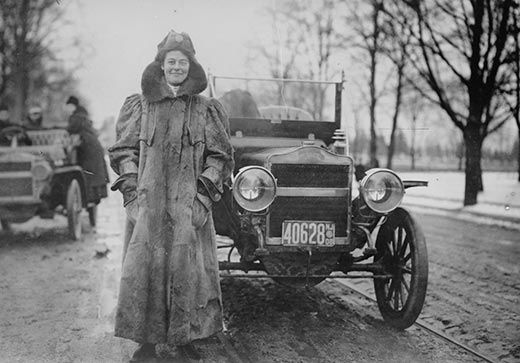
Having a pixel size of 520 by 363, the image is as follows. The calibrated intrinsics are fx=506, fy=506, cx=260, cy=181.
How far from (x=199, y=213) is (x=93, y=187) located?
18.8 feet

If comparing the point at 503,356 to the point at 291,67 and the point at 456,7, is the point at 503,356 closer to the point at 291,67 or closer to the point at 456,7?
the point at 456,7

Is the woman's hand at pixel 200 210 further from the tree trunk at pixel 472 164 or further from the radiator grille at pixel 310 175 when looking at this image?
the tree trunk at pixel 472 164

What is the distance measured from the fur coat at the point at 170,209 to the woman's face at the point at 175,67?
0.05 metres

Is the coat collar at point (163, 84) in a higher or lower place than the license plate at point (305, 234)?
higher

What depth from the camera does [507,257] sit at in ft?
22.1

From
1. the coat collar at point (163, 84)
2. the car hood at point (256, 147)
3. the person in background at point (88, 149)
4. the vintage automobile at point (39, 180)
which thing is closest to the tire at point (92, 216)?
the person in background at point (88, 149)

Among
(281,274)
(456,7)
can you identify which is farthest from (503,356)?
(456,7)

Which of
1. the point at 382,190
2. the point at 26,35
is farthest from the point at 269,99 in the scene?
the point at 26,35

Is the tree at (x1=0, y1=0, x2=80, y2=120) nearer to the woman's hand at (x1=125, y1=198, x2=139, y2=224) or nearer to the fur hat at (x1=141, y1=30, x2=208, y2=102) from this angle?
the fur hat at (x1=141, y1=30, x2=208, y2=102)

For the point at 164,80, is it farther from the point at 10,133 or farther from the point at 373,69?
the point at 373,69

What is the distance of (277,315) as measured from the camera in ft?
13.5

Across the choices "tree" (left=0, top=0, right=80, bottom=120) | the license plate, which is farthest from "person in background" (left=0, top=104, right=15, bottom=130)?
the license plate

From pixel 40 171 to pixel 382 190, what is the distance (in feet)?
17.5

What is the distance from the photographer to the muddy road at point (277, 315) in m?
3.30
